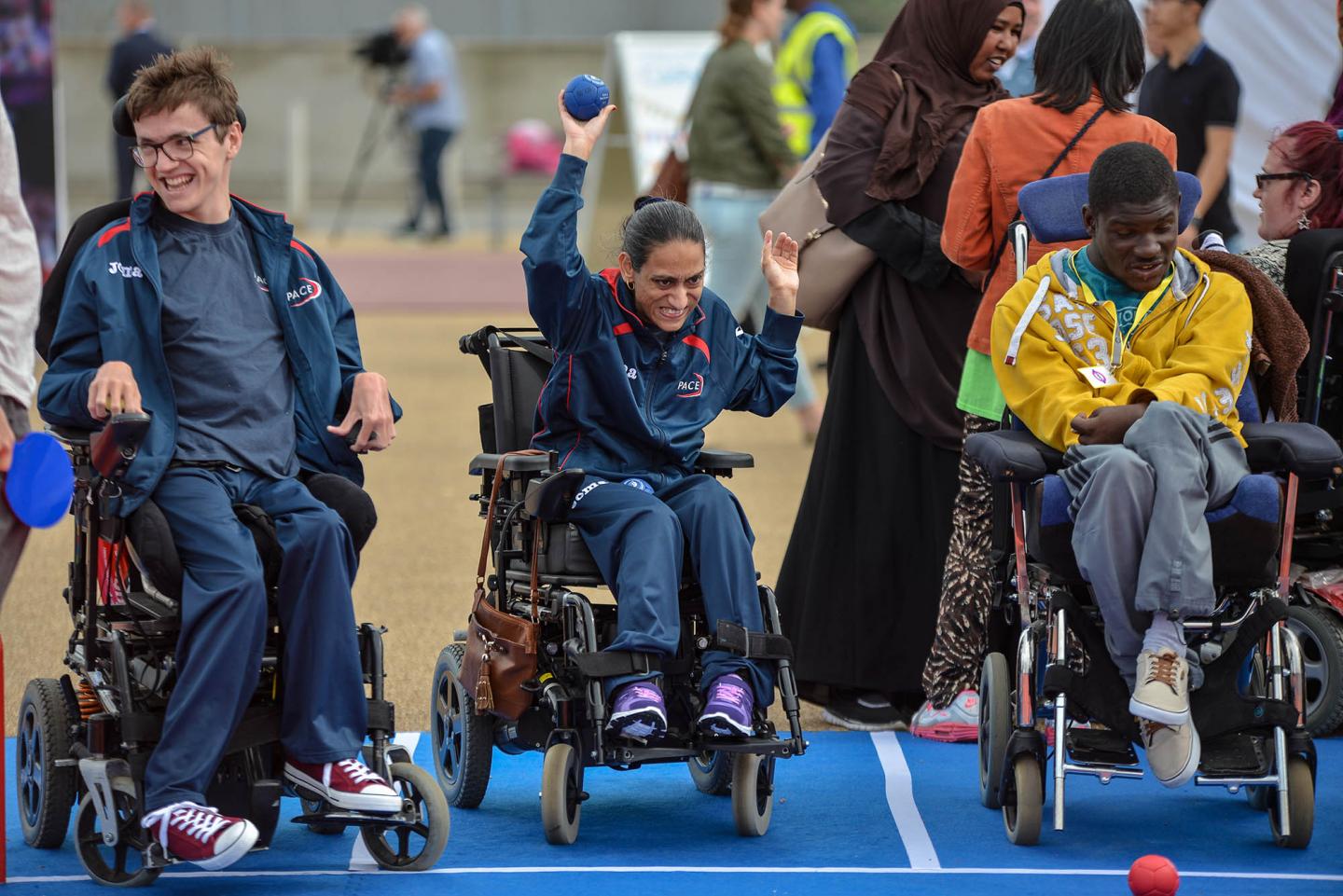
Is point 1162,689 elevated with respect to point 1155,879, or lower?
elevated

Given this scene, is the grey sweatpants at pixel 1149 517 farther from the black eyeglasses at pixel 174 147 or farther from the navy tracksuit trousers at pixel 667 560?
the black eyeglasses at pixel 174 147

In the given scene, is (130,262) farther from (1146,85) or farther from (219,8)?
(219,8)

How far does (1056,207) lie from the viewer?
5.03 m

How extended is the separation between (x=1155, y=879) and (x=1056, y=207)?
5.58 feet

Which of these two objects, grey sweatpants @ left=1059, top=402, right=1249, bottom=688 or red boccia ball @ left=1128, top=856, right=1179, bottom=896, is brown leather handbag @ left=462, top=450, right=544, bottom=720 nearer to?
grey sweatpants @ left=1059, top=402, right=1249, bottom=688

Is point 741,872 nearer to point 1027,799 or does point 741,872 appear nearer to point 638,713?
point 638,713

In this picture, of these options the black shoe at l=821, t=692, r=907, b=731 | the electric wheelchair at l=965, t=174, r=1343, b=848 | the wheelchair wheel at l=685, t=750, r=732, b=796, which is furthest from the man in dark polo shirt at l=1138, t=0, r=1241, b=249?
the wheelchair wheel at l=685, t=750, r=732, b=796

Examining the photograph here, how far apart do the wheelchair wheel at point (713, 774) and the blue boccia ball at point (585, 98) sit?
1535mm

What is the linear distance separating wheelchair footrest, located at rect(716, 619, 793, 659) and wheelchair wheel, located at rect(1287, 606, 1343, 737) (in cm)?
165

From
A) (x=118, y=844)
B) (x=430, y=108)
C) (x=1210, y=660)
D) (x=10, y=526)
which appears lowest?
(x=118, y=844)

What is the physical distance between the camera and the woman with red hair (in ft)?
18.8

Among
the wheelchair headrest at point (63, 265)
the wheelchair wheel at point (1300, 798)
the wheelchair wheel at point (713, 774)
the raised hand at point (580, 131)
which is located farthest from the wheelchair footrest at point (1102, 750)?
the wheelchair headrest at point (63, 265)

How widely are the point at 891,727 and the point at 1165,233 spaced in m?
1.77

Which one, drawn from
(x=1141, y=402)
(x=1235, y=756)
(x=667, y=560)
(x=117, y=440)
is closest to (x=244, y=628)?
(x=117, y=440)
